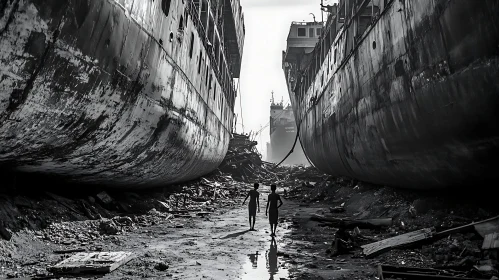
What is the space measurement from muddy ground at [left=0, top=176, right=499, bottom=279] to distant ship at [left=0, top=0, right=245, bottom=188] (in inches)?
30.8

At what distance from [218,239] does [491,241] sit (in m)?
4.22

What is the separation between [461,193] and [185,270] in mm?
4705

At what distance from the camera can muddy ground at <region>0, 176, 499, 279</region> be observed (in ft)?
13.8

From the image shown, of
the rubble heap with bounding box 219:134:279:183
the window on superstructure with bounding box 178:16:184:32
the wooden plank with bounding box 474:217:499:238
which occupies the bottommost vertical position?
the wooden plank with bounding box 474:217:499:238

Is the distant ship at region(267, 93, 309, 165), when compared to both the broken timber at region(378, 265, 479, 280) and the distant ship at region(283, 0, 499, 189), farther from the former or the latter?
the broken timber at region(378, 265, 479, 280)

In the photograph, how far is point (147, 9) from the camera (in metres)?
5.47

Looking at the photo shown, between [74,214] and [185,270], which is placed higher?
[74,214]

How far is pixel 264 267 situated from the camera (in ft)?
15.1

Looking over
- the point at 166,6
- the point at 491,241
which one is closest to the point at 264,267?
the point at 491,241

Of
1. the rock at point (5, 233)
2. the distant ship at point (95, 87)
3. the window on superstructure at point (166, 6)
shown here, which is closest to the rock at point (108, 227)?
the distant ship at point (95, 87)

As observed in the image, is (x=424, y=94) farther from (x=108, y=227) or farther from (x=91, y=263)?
Result: (x=108, y=227)

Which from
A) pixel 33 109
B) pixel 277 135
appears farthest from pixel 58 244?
pixel 277 135

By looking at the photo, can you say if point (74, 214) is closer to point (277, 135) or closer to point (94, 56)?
point (94, 56)

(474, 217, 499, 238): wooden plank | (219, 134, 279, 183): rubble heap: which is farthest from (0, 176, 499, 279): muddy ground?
(219, 134, 279, 183): rubble heap
